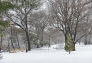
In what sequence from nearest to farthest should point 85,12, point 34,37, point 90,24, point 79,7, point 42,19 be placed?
point 79,7
point 85,12
point 90,24
point 34,37
point 42,19

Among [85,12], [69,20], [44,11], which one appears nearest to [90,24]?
[85,12]

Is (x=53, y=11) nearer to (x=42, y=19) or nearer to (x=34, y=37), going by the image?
(x=34, y=37)

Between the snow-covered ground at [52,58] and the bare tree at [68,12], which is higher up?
the bare tree at [68,12]

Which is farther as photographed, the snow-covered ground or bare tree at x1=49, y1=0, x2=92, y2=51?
bare tree at x1=49, y1=0, x2=92, y2=51

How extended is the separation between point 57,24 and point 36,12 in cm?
1164

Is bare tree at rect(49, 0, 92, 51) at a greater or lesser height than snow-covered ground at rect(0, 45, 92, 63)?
greater

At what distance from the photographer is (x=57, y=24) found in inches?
1446

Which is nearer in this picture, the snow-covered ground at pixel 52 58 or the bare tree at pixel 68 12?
the snow-covered ground at pixel 52 58

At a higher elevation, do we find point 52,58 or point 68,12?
point 68,12

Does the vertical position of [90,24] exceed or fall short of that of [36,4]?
it falls short

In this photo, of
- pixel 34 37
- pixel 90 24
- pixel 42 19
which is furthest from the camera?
pixel 42 19

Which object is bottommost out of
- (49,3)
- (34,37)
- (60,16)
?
(34,37)

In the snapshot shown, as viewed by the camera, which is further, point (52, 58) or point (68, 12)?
point (68, 12)

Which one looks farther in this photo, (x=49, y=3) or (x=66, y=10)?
(x=49, y=3)
